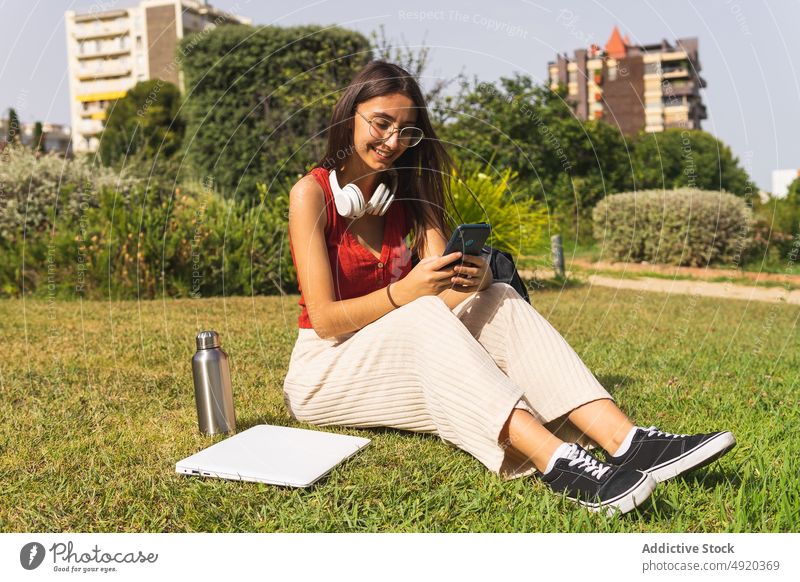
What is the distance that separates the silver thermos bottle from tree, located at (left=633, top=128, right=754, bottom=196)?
45.4 ft

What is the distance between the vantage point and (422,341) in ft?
8.61

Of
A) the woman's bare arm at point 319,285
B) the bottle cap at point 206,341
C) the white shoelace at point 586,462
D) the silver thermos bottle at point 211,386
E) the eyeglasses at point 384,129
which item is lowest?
the white shoelace at point 586,462

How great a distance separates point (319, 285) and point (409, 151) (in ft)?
2.46

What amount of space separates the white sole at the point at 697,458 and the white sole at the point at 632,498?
178mm

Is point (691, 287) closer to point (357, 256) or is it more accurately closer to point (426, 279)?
point (357, 256)

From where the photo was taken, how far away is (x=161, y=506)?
2.31m

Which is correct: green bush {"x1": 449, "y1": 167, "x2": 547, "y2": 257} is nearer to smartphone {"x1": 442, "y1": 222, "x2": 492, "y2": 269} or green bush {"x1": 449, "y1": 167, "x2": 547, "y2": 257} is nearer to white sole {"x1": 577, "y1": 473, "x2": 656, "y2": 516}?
smartphone {"x1": 442, "y1": 222, "x2": 492, "y2": 269}

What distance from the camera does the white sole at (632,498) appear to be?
217 cm

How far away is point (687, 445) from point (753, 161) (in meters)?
1.54

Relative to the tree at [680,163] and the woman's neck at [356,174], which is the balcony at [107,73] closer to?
the tree at [680,163]

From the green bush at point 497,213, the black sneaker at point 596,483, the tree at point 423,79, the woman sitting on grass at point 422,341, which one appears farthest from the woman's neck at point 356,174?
the tree at point 423,79

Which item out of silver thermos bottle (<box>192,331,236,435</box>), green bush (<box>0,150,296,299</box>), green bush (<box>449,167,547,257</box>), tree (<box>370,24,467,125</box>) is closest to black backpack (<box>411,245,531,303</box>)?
silver thermos bottle (<box>192,331,236,435</box>)

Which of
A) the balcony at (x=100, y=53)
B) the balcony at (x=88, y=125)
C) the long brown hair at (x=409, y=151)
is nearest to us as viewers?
the long brown hair at (x=409, y=151)
